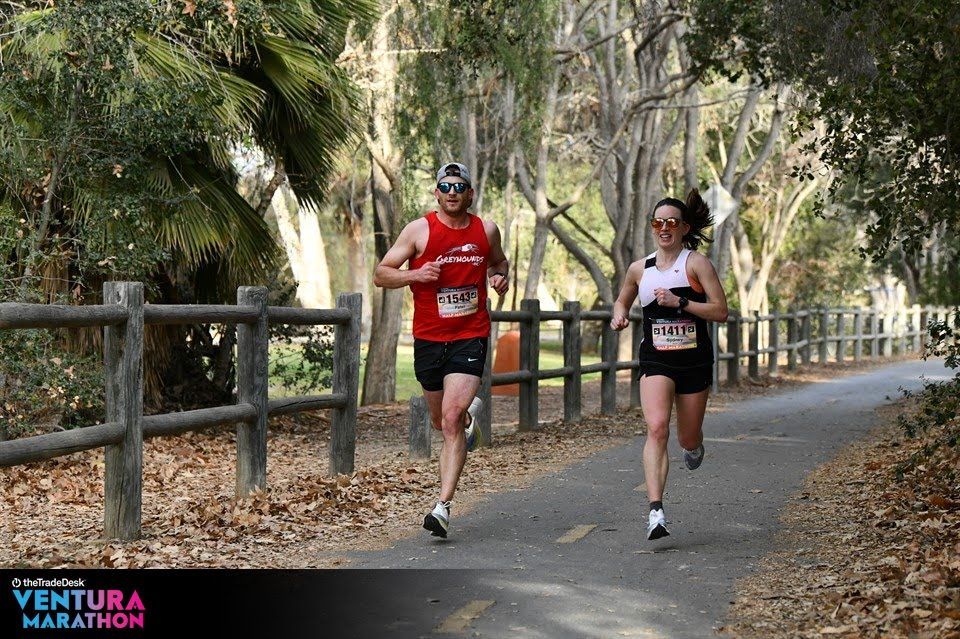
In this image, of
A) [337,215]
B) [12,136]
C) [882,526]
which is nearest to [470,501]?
[882,526]

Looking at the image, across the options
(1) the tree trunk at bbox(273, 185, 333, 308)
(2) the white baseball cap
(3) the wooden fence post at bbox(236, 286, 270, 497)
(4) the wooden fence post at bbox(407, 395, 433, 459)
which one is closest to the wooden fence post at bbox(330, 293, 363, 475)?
(3) the wooden fence post at bbox(236, 286, 270, 497)

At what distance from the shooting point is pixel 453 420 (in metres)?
8.19

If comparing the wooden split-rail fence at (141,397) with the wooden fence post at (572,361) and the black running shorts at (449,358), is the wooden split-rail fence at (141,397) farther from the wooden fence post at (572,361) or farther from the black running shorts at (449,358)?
the wooden fence post at (572,361)

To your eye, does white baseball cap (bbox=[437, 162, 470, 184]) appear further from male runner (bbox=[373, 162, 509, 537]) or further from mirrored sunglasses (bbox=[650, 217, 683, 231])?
mirrored sunglasses (bbox=[650, 217, 683, 231])

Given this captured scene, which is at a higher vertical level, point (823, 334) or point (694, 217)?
point (694, 217)

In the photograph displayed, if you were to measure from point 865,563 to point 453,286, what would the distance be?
280cm

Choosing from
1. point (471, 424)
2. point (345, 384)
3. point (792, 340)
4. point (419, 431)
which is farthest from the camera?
point (792, 340)

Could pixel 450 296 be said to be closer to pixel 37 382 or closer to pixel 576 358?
pixel 37 382

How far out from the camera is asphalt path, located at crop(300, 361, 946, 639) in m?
5.86

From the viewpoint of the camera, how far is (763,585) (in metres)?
6.67

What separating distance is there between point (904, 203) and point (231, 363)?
9.31 metres

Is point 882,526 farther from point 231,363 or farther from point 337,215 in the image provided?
point 337,215

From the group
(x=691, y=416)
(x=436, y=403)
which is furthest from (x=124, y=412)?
(x=691, y=416)

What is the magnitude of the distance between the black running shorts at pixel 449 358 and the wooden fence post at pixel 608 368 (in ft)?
31.6
